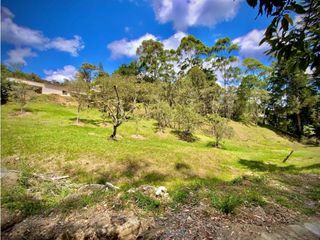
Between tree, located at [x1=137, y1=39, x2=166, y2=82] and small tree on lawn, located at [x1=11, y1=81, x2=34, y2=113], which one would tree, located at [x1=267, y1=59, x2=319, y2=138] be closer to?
tree, located at [x1=137, y1=39, x2=166, y2=82]

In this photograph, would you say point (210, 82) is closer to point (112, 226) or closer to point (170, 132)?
point (170, 132)

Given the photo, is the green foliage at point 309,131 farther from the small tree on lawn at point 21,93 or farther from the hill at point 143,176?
the small tree on lawn at point 21,93

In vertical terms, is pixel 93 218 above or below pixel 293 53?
below

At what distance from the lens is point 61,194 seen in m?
6.89

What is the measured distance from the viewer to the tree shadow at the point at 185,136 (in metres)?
28.6

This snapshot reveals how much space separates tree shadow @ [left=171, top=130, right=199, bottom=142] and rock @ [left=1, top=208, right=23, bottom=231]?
23756 millimetres

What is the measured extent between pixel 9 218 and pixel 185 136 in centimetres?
2529

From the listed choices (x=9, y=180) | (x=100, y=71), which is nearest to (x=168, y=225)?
(x=9, y=180)

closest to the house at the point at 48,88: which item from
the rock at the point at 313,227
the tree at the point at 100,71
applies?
the tree at the point at 100,71

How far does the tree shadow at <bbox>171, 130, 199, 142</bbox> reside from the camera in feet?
93.8

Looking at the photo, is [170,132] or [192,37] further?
[192,37]

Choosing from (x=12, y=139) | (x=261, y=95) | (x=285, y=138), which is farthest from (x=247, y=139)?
(x=12, y=139)

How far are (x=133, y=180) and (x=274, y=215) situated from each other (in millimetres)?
7828

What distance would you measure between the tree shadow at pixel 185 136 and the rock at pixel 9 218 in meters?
23.8
